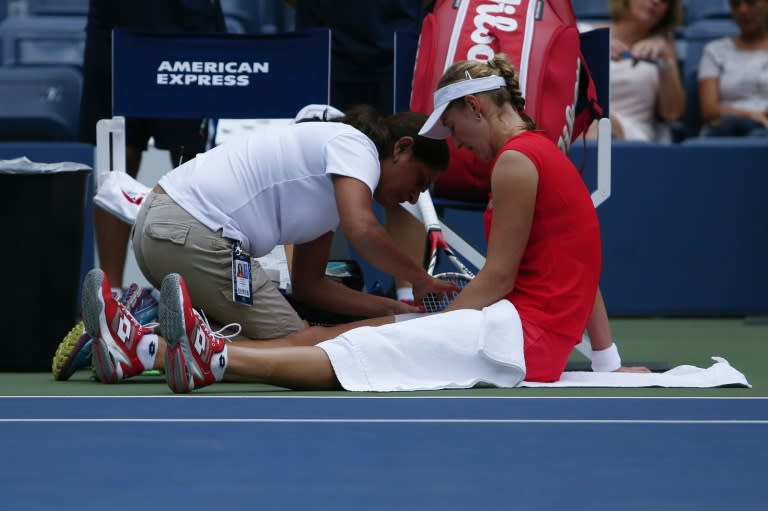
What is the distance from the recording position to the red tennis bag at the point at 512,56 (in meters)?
5.17

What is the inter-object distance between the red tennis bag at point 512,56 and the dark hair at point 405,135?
0.65 metres

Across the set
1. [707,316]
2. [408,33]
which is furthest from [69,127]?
[707,316]

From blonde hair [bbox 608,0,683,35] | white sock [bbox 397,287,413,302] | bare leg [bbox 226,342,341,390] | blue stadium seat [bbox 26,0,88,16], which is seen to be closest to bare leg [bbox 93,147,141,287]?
white sock [bbox 397,287,413,302]

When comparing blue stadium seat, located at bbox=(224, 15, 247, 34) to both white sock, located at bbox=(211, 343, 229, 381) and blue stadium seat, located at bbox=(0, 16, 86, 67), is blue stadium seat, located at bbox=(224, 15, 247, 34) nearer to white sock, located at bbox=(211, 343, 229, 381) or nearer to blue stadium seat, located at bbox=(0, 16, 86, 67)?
blue stadium seat, located at bbox=(0, 16, 86, 67)

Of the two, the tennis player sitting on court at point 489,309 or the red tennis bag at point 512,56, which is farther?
the red tennis bag at point 512,56

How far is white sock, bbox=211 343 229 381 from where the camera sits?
3.99m

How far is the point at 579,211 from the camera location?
170 inches

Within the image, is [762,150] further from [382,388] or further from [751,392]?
[382,388]

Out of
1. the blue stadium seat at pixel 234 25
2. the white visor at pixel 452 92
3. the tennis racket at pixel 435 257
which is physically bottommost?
the tennis racket at pixel 435 257

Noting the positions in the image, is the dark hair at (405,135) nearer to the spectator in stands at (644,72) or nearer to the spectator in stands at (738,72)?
the spectator in stands at (644,72)
